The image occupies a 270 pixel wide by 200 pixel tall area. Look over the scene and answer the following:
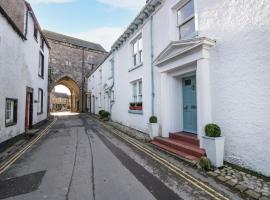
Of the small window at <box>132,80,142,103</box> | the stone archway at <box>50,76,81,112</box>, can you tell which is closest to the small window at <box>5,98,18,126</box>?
the small window at <box>132,80,142,103</box>

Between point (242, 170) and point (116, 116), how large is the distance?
10552 mm

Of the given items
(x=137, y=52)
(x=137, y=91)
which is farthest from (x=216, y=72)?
(x=137, y=52)

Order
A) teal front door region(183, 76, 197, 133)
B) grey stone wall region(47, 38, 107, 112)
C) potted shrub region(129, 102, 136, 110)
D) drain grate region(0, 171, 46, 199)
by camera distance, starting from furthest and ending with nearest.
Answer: grey stone wall region(47, 38, 107, 112)
potted shrub region(129, 102, 136, 110)
teal front door region(183, 76, 197, 133)
drain grate region(0, 171, 46, 199)

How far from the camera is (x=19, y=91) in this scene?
8445 millimetres

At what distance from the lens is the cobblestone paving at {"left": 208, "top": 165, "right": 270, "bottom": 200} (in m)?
3.16

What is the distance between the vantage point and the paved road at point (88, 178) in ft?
10.5

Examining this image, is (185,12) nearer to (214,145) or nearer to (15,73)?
(214,145)

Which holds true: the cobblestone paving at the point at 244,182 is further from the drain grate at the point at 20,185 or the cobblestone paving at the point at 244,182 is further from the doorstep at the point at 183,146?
the drain grate at the point at 20,185

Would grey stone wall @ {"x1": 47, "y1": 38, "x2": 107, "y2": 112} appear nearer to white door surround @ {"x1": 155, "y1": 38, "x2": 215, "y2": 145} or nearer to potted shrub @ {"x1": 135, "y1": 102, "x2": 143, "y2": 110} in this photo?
potted shrub @ {"x1": 135, "y1": 102, "x2": 143, "y2": 110}

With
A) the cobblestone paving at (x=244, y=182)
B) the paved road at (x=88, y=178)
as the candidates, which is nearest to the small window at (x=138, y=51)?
the paved road at (x=88, y=178)

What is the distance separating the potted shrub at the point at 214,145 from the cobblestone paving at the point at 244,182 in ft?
0.85

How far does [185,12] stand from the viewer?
655 cm

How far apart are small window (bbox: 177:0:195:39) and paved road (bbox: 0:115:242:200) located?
508cm

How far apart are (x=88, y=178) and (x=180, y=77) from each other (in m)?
5.30
